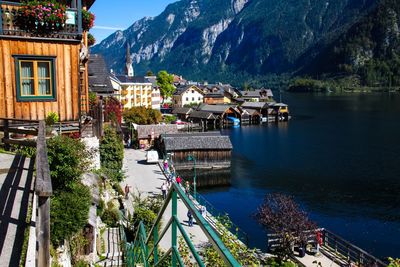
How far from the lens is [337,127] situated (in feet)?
288

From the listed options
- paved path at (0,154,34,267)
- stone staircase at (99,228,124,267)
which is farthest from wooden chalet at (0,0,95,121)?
stone staircase at (99,228,124,267)

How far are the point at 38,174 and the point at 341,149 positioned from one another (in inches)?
2508

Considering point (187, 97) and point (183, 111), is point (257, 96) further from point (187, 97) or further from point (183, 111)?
point (183, 111)

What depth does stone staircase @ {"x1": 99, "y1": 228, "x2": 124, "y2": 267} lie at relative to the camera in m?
15.5

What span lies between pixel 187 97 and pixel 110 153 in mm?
93417

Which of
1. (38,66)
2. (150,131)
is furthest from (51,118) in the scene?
(150,131)

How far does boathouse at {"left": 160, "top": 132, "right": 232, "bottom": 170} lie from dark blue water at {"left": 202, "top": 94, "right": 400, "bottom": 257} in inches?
88.8

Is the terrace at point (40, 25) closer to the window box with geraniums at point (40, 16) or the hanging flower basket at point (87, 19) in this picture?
the window box with geraniums at point (40, 16)

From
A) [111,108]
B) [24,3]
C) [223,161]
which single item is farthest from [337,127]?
[24,3]

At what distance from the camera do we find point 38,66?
553 inches

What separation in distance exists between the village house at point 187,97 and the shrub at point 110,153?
88285 mm

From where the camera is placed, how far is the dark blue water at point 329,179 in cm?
3188

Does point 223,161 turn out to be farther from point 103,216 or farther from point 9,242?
point 9,242

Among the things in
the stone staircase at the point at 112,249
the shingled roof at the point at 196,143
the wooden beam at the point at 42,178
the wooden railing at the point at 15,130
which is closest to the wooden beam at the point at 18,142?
the wooden railing at the point at 15,130
